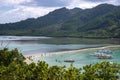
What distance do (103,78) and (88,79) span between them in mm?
2605

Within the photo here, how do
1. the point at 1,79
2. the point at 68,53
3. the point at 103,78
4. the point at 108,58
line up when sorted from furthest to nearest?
the point at 68,53 < the point at 108,58 < the point at 1,79 < the point at 103,78

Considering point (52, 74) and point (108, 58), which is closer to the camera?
point (52, 74)

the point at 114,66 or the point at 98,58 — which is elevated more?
the point at 114,66

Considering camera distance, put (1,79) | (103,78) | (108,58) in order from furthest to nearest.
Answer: (108,58) < (1,79) < (103,78)

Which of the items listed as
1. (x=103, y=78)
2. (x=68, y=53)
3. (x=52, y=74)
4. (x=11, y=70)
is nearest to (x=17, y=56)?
(x=11, y=70)

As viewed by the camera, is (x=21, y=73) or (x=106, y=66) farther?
(x=21, y=73)

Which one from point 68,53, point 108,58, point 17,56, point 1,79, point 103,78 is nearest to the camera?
point 103,78

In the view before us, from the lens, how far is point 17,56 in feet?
273

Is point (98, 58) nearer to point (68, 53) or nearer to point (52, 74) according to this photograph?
point (68, 53)

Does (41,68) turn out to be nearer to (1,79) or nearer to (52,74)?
(52,74)

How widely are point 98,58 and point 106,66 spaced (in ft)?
394

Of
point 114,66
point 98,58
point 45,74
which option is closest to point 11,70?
point 45,74

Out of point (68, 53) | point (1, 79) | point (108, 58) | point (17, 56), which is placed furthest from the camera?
point (68, 53)

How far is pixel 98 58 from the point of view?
17238cm
